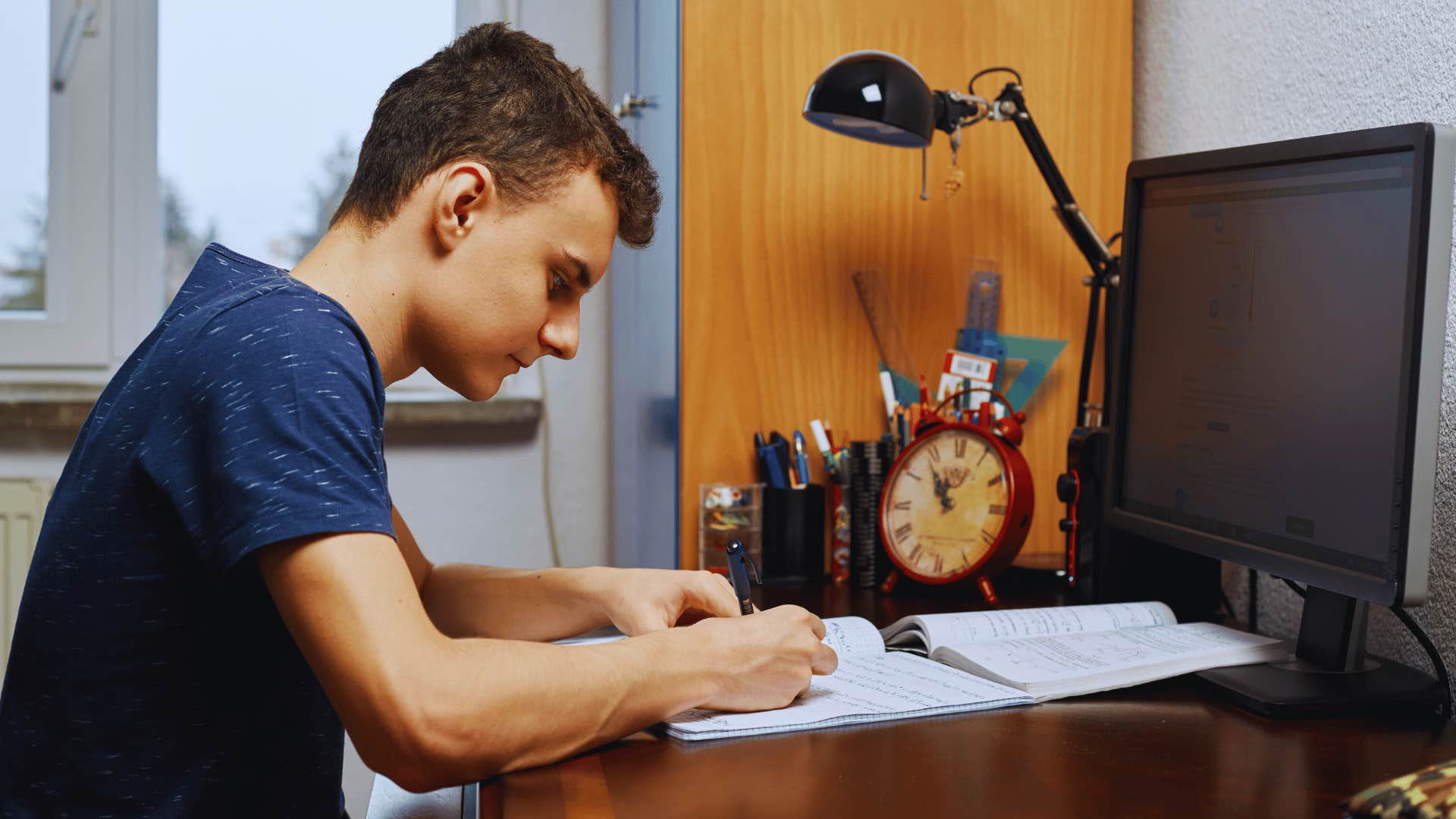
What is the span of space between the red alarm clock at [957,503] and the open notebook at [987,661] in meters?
0.15

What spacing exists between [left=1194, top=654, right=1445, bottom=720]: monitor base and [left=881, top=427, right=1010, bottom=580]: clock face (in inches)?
13.8

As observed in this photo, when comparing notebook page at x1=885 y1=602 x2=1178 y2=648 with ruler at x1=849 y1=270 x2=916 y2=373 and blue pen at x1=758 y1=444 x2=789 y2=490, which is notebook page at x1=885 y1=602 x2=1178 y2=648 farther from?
ruler at x1=849 y1=270 x2=916 y2=373

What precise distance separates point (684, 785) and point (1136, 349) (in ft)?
2.20

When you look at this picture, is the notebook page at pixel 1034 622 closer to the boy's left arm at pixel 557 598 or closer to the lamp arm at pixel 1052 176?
the boy's left arm at pixel 557 598

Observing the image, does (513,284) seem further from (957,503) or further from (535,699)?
(957,503)

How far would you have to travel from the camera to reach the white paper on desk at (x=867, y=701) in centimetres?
73

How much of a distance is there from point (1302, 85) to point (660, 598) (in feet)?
2.87

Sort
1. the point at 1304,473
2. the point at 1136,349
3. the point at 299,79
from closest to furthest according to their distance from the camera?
the point at 1304,473 → the point at 1136,349 → the point at 299,79

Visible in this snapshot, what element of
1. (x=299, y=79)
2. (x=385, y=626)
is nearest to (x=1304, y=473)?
(x=385, y=626)

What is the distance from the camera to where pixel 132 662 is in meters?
0.74

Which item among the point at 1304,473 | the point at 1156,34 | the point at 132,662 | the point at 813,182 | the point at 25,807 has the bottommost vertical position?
the point at 25,807

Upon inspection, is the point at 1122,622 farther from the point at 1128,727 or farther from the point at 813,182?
the point at 813,182

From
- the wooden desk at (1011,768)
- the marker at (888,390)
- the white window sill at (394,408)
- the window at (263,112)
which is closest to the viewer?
the wooden desk at (1011,768)

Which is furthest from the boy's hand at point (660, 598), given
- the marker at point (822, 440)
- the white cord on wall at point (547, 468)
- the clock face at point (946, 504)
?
the white cord on wall at point (547, 468)
